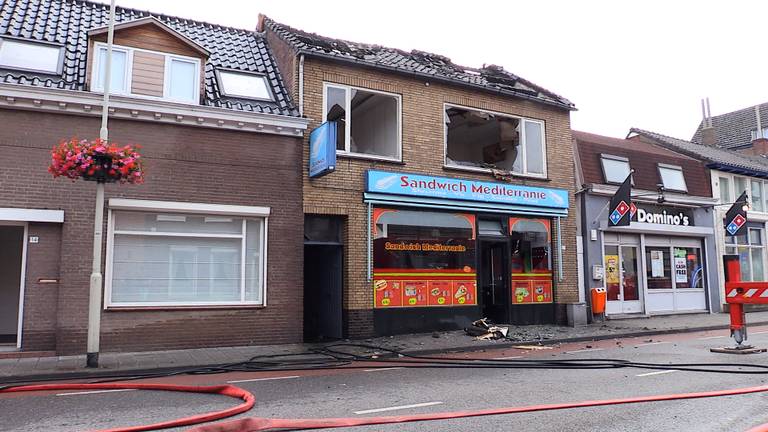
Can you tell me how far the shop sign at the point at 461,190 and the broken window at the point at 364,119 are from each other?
74cm

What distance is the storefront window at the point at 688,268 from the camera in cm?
2094

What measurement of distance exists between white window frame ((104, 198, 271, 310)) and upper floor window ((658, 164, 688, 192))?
14564 mm

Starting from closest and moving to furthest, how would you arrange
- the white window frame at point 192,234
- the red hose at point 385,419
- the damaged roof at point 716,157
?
the red hose at point 385,419, the white window frame at point 192,234, the damaged roof at point 716,157

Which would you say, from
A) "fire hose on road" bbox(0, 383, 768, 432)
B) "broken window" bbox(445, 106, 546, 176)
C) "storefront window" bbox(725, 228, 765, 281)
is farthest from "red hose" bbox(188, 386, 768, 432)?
"storefront window" bbox(725, 228, 765, 281)

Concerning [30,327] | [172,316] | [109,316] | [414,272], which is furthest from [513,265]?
[30,327]

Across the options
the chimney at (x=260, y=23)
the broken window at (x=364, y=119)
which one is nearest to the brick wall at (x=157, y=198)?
the broken window at (x=364, y=119)

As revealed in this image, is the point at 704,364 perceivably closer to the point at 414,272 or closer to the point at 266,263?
the point at 414,272

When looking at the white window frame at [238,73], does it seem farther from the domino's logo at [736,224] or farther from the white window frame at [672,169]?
the domino's logo at [736,224]

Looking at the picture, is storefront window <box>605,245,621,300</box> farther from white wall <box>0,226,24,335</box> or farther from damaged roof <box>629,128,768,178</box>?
white wall <box>0,226,24,335</box>

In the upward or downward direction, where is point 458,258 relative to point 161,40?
downward

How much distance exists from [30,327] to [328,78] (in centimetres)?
820

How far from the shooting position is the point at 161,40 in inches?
511

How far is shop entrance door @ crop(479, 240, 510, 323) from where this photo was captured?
54.4ft

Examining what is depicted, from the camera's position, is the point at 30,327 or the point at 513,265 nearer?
the point at 30,327
